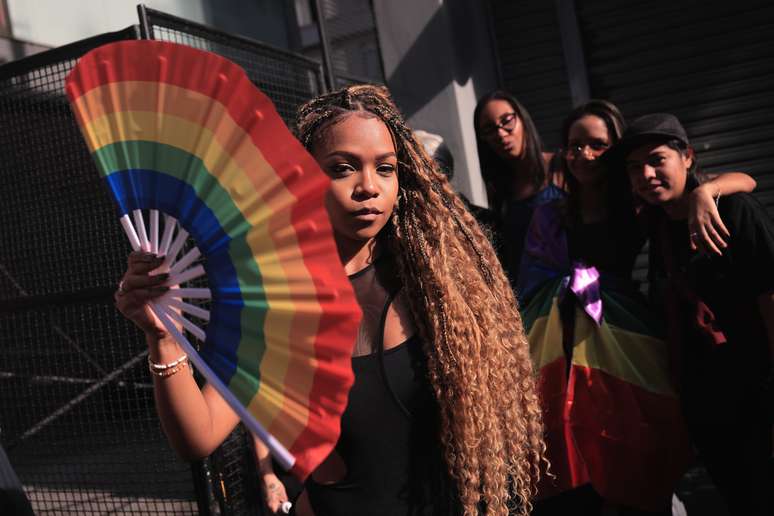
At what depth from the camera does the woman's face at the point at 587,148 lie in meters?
3.22

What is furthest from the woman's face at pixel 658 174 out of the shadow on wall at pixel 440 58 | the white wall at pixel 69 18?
the white wall at pixel 69 18

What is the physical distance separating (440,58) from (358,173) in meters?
4.10

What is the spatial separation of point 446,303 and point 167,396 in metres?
0.62

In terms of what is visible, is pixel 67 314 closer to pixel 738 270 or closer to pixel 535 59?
pixel 738 270

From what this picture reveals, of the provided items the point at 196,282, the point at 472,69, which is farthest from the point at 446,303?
the point at 472,69

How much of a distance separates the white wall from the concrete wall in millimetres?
1998

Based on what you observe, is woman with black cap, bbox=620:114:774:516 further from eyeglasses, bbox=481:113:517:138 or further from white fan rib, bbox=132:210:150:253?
white fan rib, bbox=132:210:150:253

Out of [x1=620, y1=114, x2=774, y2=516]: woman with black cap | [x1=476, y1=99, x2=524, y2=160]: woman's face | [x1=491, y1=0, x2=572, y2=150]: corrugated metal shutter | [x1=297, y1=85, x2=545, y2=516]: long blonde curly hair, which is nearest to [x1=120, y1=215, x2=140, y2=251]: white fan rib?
[x1=297, y1=85, x2=545, y2=516]: long blonde curly hair

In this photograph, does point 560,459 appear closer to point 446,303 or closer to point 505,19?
point 446,303

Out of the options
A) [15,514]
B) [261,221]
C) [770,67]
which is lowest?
[15,514]

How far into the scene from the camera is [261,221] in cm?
124

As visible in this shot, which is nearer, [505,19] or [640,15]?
[640,15]

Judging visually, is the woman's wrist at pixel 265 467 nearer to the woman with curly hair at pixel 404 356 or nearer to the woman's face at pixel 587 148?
the woman with curly hair at pixel 404 356

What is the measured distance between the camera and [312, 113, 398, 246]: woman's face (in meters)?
1.63
